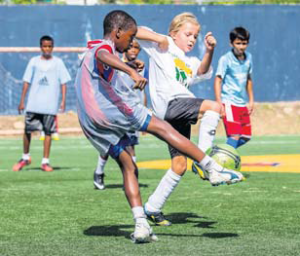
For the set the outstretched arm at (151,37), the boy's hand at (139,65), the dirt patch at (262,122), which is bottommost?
the dirt patch at (262,122)

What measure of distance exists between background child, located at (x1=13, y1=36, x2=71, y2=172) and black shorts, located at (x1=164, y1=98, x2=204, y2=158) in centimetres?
645

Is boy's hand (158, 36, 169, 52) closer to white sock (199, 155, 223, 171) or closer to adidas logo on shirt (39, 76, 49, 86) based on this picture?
white sock (199, 155, 223, 171)

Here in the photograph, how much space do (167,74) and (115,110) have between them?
1394mm

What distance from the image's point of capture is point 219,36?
2708cm

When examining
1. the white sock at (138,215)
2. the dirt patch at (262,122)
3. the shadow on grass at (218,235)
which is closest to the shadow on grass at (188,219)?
the shadow on grass at (218,235)

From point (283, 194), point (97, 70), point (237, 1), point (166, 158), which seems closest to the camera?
point (97, 70)

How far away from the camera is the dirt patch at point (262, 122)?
80.3 feet

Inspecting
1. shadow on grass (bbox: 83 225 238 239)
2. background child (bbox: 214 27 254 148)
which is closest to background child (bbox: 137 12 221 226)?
shadow on grass (bbox: 83 225 238 239)

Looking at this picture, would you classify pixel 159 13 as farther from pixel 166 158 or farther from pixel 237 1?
pixel 166 158

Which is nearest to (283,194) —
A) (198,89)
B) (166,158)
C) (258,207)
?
(258,207)

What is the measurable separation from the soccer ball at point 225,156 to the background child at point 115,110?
0.61 metres

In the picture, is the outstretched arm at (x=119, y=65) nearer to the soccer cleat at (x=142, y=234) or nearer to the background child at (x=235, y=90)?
the soccer cleat at (x=142, y=234)

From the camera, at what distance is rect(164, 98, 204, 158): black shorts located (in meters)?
8.38

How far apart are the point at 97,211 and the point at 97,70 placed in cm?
239
